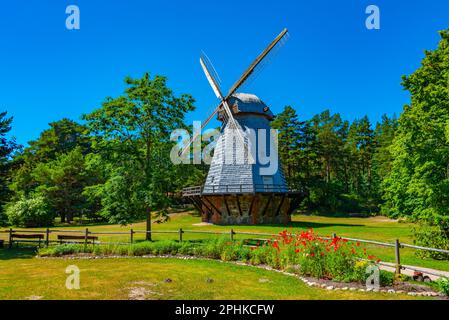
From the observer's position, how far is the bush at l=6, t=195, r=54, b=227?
3612 centimetres

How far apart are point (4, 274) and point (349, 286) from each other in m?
11.3

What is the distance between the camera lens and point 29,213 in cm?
3606

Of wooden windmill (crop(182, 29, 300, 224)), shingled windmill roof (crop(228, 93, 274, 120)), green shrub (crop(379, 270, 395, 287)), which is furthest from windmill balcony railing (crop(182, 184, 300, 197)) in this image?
green shrub (crop(379, 270, 395, 287))

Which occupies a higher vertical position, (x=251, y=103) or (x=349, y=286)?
(x=251, y=103)

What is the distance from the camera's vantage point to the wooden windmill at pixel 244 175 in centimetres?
3044

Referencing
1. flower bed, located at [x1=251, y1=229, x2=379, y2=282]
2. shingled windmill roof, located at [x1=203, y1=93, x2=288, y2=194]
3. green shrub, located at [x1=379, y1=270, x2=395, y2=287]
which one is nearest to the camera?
green shrub, located at [x1=379, y1=270, x2=395, y2=287]

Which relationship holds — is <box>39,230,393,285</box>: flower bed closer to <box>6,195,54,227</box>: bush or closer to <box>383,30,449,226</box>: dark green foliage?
<box>383,30,449,226</box>: dark green foliage

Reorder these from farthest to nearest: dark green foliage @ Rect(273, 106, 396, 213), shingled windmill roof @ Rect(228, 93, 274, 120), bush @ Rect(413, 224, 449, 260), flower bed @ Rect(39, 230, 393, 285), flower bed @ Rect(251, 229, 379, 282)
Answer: dark green foliage @ Rect(273, 106, 396, 213) → shingled windmill roof @ Rect(228, 93, 274, 120) → bush @ Rect(413, 224, 449, 260) → flower bed @ Rect(39, 230, 393, 285) → flower bed @ Rect(251, 229, 379, 282)

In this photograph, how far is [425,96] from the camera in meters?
17.4

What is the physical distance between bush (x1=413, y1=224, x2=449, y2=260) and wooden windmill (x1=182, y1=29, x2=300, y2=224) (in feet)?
50.1

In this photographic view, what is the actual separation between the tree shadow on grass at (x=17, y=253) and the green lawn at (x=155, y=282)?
197cm

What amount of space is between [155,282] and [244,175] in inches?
836
